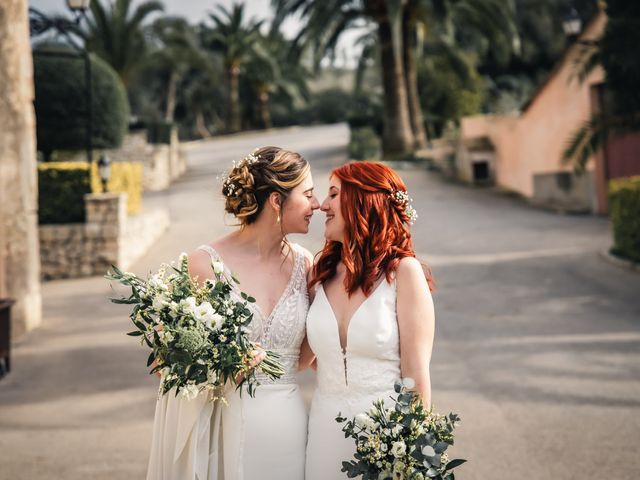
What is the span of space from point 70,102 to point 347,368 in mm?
16143

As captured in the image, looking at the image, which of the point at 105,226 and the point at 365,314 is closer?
the point at 365,314

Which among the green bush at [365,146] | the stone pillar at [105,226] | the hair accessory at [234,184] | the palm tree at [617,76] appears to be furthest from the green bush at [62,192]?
the green bush at [365,146]

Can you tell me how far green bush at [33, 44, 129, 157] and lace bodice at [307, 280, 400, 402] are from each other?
51.2 ft

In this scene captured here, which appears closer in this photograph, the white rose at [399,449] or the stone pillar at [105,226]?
the white rose at [399,449]

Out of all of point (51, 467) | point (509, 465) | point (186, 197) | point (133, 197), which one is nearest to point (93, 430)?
point (51, 467)

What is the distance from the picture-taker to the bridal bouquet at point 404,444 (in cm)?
245

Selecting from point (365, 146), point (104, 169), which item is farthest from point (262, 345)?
point (365, 146)

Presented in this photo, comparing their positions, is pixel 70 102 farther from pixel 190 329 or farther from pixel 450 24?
pixel 190 329

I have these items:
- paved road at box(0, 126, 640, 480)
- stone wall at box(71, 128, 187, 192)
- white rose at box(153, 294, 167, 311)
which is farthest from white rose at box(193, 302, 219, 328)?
stone wall at box(71, 128, 187, 192)

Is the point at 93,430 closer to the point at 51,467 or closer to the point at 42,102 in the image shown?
the point at 51,467

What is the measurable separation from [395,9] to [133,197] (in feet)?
29.7

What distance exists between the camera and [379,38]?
78.6 ft

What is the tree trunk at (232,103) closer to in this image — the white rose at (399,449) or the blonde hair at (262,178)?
the blonde hair at (262,178)

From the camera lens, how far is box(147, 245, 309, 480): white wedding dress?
310 centimetres
